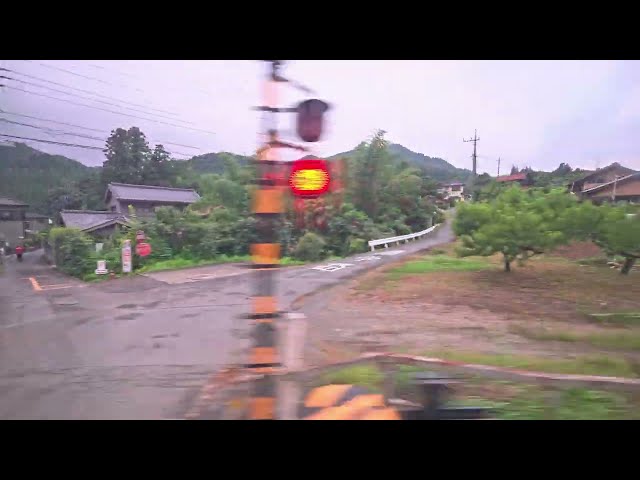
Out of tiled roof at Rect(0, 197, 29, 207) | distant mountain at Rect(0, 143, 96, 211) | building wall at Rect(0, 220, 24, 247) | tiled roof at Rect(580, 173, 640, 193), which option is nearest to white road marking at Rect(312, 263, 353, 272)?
tiled roof at Rect(580, 173, 640, 193)

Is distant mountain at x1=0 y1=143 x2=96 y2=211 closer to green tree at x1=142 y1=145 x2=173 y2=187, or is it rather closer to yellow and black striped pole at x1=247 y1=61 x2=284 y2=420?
green tree at x1=142 y1=145 x2=173 y2=187

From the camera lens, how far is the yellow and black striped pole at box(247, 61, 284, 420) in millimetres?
3023

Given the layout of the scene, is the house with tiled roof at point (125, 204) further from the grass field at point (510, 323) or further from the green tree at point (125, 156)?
the grass field at point (510, 323)

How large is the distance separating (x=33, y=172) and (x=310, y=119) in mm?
3613

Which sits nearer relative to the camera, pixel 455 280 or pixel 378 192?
pixel 455 280

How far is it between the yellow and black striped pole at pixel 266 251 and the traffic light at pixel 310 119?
179 millimetres

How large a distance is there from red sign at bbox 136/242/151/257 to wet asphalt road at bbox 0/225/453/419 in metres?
0.62

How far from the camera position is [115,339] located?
5570 mm

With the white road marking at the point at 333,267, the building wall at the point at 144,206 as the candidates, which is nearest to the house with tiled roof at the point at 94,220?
the building wall at the point at 144,206

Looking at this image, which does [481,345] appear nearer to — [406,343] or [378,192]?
[406,343]

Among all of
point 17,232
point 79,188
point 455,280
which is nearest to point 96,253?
point 17,232

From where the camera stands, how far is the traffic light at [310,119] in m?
3.01

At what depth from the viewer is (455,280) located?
8.66 meters

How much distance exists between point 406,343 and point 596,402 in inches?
85.8
